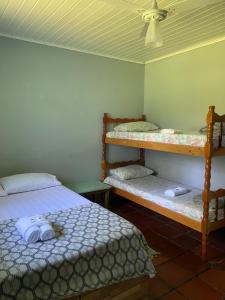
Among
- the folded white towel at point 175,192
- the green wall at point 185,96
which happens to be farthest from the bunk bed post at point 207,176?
the green wall at point 185,96

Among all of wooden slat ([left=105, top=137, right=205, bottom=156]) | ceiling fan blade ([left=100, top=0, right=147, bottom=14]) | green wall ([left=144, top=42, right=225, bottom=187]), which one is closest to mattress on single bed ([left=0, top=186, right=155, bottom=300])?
wooden slat ([left=105, top=137, right=205, bottom=156])

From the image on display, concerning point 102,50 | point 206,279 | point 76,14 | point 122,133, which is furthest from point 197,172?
point 76,14

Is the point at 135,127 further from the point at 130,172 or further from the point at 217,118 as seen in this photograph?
the point at 217,118

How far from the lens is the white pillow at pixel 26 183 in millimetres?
2691

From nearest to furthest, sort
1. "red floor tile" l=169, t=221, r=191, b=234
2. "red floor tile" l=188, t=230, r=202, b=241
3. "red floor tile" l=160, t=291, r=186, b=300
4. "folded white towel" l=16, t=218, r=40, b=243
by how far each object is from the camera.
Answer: "folded white towel" l=16, t=218, r=40, b=243 → "red floor tile" l=160, t=291, r=186, b=300 → "red floor tile" l=188, t=230, r=202, b=241 → "red floor tile" l=169, t=221, r=191, b=234

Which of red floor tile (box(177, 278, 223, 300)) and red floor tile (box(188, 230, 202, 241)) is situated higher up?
red floor tile (box(177, 278, 223, 300))

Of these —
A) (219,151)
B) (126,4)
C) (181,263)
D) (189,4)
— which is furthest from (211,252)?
(126,4)

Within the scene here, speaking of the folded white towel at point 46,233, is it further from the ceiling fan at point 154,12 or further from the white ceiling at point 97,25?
the white ceiling at point 97,25

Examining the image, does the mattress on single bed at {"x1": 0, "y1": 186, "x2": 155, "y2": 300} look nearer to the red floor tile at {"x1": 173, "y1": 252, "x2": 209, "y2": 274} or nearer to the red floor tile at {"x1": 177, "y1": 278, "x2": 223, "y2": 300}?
the red floor tile at {"x1": 177, "y1": 278, "x2": 223, "y2": 300}

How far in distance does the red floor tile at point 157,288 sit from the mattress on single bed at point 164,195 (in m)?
0.74

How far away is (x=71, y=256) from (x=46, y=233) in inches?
10.5

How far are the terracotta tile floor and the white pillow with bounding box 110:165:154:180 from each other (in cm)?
61

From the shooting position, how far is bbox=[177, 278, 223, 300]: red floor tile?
1.90 m

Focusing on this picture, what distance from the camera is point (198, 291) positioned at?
6.47 ft
